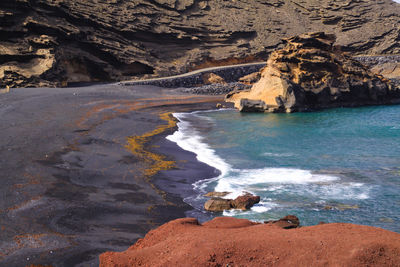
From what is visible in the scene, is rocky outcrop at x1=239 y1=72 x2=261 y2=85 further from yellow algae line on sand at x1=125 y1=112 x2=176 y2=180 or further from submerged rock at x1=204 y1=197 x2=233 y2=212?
submerged rock at x1=204 y1=197 x2=233 y2=212

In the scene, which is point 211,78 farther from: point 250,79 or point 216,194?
point 216,194

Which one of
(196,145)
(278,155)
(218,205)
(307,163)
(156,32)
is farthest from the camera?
(156,32)

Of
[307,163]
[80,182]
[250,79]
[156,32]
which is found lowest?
[307,163]

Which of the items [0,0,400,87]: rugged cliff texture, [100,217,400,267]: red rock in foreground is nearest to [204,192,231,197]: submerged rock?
[100,217,400,267]: red rock in foreground

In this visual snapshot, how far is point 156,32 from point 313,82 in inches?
789

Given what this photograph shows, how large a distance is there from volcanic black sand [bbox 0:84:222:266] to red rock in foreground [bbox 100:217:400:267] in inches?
43.2

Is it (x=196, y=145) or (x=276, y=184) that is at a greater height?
(x=196, y=145)

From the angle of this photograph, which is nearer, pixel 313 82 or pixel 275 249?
pixel 275 249

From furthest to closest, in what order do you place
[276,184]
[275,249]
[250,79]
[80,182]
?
[250,79]
[276,184]
[80,182]
[275,249]

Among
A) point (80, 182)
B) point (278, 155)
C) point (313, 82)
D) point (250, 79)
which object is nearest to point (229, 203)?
point (80, 182)

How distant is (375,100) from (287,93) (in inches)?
300

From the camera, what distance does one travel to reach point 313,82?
82.6 ft

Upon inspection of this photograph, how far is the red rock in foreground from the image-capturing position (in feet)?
11.5

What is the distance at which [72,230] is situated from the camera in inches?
214
